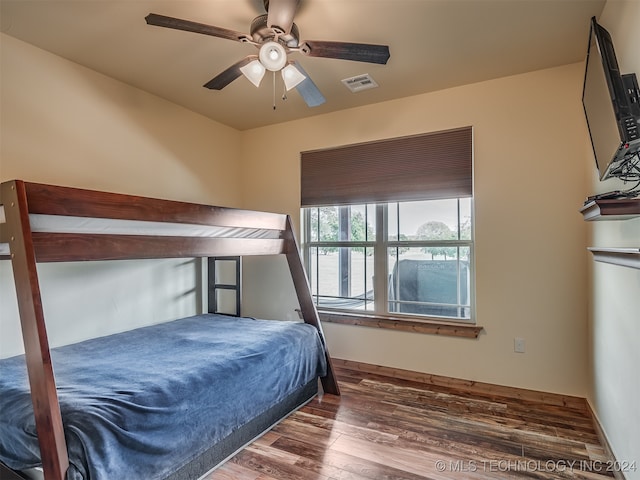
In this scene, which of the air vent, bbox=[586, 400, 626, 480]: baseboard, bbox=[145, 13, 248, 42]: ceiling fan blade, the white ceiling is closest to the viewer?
bbox=[145, 13, 248, 42]: ceiling fan blade

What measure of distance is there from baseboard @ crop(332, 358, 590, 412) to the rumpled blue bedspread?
727 mm

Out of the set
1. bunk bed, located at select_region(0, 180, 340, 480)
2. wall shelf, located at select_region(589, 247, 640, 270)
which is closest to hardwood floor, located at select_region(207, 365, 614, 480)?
bunk bed, located at select_region(0, 180, 340, 480)

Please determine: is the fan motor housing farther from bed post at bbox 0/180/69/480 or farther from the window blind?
the window blind

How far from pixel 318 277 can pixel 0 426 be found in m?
2.80

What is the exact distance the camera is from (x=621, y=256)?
1.50 meters

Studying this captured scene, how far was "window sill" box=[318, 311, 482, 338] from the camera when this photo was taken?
3125 mm

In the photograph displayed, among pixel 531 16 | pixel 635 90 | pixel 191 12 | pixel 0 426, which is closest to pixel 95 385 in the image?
pixel 0 426

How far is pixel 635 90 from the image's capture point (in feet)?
4.78

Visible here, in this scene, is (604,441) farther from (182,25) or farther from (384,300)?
(182,25)

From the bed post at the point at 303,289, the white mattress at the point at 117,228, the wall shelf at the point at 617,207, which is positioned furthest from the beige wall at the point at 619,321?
the white mattress at the point at 117,228

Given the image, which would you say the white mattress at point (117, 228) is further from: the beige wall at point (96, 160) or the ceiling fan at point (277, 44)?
the ceiling fan at point (277, 44)

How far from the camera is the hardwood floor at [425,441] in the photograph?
199 cm

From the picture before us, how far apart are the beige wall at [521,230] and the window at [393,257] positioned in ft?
0.72

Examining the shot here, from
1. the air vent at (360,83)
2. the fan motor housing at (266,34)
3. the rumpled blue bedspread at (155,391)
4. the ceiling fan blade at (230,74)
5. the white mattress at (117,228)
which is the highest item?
the air vent at (360,83)
